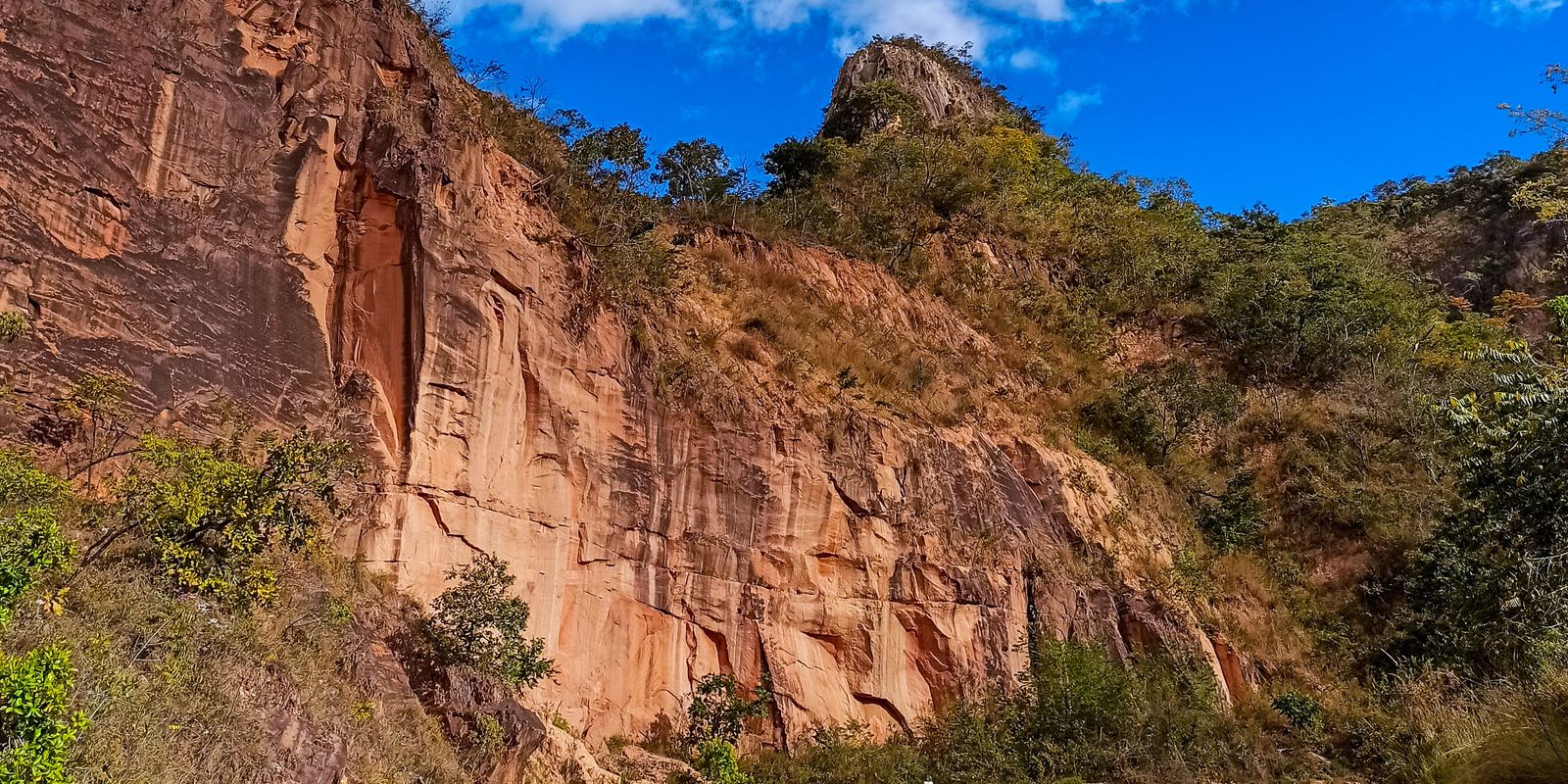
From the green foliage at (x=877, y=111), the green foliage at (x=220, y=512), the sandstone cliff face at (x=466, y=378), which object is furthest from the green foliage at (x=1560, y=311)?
the green foliage at (x=877, y=111)

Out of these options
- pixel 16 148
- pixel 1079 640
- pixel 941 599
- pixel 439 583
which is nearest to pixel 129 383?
pixel 16 148

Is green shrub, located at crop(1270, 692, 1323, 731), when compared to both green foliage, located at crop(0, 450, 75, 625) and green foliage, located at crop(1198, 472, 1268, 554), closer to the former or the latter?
green foliage, located at crop(1198, 472, 1268, 554)

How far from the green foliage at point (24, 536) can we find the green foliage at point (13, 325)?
1714 millimetres

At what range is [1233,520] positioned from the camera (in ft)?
63.5

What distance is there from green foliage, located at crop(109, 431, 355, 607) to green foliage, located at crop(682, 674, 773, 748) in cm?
619

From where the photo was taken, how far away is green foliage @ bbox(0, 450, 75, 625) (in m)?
5.98

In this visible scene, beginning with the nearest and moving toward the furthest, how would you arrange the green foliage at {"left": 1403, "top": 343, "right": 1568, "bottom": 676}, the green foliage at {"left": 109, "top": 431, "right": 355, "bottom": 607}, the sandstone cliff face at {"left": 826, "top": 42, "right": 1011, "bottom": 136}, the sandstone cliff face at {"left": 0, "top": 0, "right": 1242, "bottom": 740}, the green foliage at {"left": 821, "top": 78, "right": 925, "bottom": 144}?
1. the green foliage at {"left": 109, "top": 431, "right": 355, "bottom": 607}
2. the green foliage at {"left": 1403, "top": 343, "right": 1568, "bottom": 676}
3. the sandstone cliff face at {"left": 0, "top": 0, "right": 1242, "bottom": 740}
4. the green foliage at {"left": 821, "top": 78, "right": 925, "bottom": 144}
5. the sandstone cliff face at {"left": 826, "top": 42, "right": 1011, "bottom": 136}

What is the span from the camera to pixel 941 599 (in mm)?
14961

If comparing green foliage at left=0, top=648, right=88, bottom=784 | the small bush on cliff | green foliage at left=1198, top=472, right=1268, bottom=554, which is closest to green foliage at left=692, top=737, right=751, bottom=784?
the small bush on cliff

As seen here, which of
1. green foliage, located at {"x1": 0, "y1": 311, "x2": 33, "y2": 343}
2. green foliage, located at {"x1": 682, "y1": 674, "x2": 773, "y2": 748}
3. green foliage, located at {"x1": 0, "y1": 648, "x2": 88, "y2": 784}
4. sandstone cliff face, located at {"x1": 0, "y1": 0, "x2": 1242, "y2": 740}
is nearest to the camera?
green foliage, located at {"x1": 0, "y1": 648, "x2": 88, "y2": 784}

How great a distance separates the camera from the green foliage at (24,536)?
19.6 ft

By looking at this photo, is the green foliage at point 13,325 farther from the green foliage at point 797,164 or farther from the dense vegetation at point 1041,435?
the green foliage at point 797,164

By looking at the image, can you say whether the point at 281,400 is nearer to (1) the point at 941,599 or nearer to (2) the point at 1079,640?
(1) the point at 941,599

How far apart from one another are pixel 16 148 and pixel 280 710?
22.5 feet
